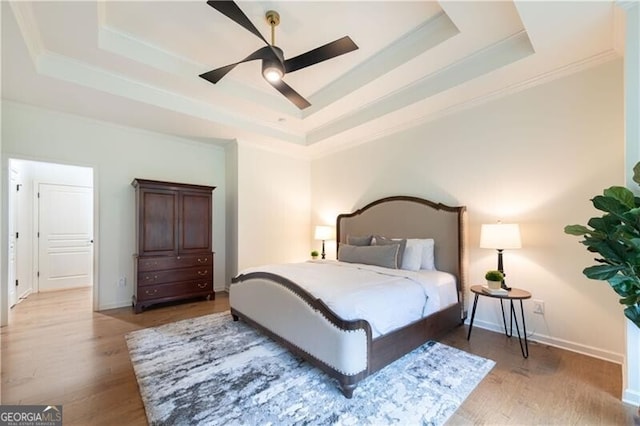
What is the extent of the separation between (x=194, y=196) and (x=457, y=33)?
4097mm

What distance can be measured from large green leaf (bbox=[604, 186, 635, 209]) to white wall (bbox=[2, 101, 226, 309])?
17.2 feet

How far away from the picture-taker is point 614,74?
2.47 meters

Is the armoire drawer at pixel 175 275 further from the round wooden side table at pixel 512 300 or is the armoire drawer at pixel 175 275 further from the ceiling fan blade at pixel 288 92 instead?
the round wooden side table at pixel 512 300

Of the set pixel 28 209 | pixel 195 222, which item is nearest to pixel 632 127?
pixel 195 222

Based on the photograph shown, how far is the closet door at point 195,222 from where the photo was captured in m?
4.30

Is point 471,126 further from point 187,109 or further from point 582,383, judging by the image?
point 187,109

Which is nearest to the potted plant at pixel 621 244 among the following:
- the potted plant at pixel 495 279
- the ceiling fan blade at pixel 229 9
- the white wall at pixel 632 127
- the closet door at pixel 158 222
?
the white wall at pixel 632 127

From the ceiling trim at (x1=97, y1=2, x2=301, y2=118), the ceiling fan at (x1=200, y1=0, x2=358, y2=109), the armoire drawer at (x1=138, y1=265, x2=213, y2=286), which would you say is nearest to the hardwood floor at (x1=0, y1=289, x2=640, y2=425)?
the armoire drawer at (x1=138, y1=265, x2=213, y2=286)

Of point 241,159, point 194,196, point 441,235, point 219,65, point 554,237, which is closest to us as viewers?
point 554,237

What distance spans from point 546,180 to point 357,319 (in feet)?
8.28

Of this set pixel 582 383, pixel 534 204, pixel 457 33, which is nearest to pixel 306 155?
pixel 457 33

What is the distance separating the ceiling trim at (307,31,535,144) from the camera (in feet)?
8.42

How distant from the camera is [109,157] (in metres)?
4.09

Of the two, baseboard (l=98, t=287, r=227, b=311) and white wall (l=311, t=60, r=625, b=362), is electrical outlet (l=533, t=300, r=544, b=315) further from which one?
baseboard (l=98, t=287, r=227, b=311)
